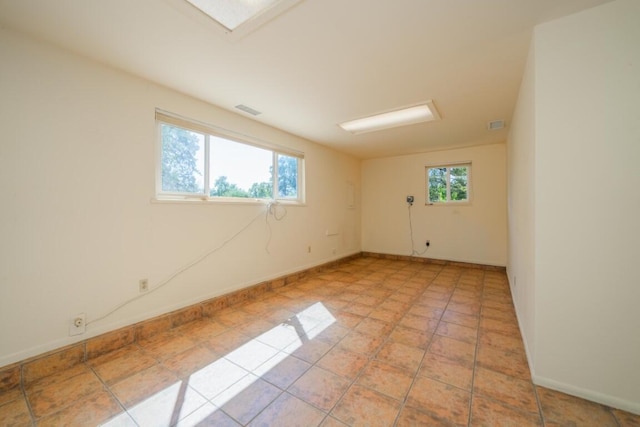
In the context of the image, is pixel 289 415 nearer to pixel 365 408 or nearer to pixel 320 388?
pixel 320 388

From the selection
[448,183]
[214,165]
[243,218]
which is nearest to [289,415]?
[243,218]

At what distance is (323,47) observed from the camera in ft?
6.19

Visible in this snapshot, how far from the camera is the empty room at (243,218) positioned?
144 cm

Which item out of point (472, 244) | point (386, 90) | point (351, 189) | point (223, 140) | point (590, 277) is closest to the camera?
point (590, 277)

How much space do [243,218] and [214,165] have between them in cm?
74

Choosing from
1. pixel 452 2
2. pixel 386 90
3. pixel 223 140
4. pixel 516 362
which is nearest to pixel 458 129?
pixel 386 90

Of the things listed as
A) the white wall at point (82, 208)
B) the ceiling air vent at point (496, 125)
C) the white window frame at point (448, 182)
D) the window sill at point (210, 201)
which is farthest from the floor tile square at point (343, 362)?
the white window frame at point (448, 182)

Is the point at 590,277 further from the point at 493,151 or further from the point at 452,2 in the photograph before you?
the point at 493,151

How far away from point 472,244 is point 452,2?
14.7ft

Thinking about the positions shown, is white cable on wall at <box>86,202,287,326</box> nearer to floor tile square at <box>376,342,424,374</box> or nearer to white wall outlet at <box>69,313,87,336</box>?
white wall outlet at <box>69,313,87,336</box>

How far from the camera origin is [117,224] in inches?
84.1

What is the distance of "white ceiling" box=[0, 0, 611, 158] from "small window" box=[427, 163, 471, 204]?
2.16m

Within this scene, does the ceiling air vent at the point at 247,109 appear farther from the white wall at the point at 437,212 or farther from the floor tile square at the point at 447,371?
the white wall at the point at 437,212

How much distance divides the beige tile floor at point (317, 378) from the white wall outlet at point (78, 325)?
253mm
